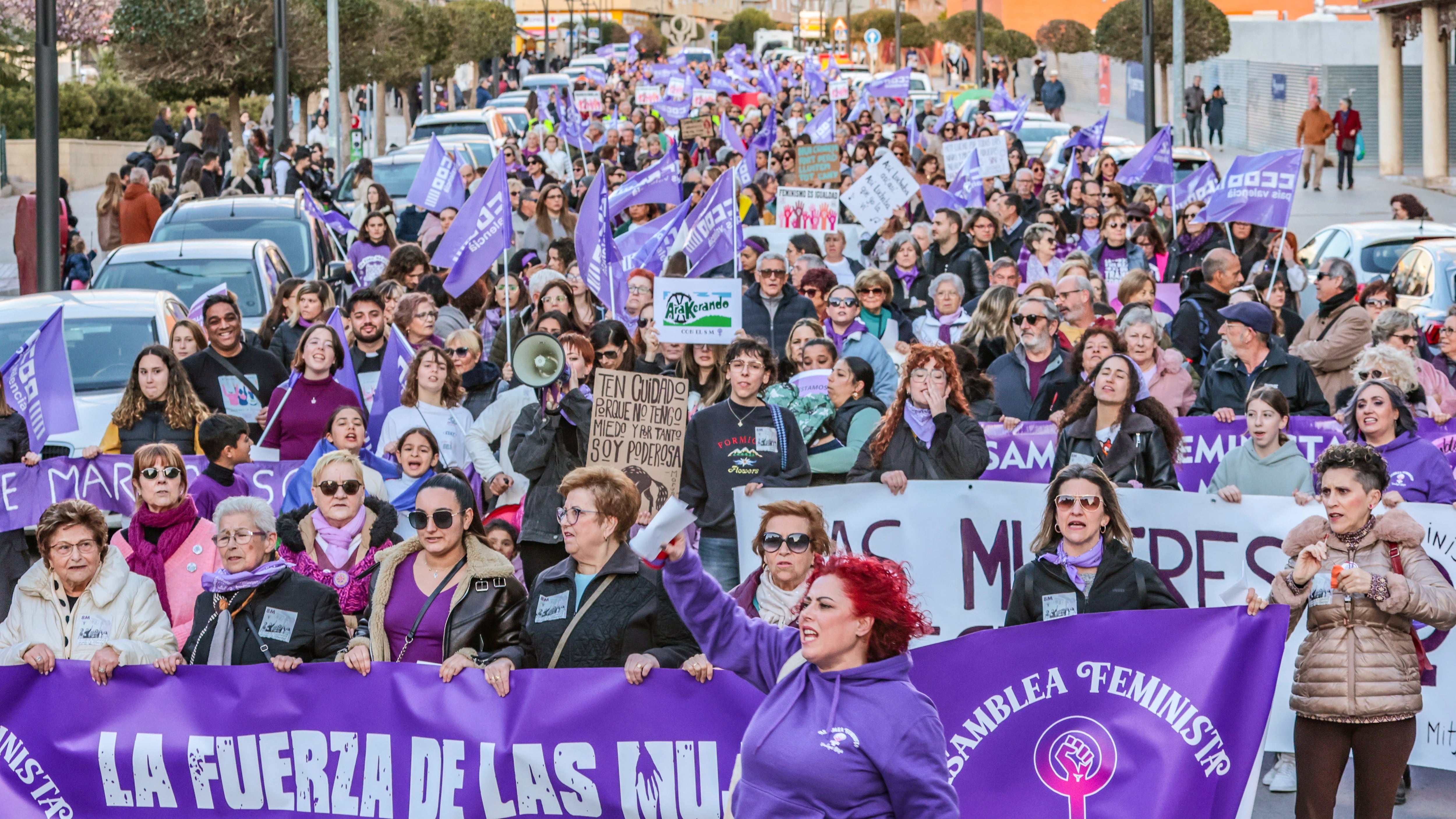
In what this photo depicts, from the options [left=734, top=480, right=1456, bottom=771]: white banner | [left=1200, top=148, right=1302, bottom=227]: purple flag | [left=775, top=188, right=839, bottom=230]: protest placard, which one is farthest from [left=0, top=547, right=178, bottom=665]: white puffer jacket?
[left=775, top=188, right=839, bottom=230]: protest placard

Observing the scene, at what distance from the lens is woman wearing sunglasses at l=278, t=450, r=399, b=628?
Answer: 7.12 meters

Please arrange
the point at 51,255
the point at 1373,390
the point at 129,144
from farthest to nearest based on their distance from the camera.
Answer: the point at 129,144
the point at 51,255
the point at 1373,390

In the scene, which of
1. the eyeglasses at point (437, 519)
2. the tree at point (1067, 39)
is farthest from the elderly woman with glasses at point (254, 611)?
the tree at point (1067, 39)

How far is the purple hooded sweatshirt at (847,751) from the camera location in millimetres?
4164

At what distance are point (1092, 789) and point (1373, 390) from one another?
2.35 m

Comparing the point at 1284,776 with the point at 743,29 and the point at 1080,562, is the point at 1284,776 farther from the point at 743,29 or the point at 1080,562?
the point at 743,29

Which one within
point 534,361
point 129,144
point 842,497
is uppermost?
point 129,144

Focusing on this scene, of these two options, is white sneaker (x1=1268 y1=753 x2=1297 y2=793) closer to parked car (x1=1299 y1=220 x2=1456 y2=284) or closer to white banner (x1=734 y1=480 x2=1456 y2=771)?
white banner (x1=734 y1=480 x2=1456 y2=771)

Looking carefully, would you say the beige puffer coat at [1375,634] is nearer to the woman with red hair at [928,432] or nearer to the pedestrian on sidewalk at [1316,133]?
the woman with red hair at [928,432]

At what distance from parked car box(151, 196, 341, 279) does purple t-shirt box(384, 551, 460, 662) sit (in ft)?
31.9

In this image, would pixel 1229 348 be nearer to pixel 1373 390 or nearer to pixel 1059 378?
pixel 1059 378

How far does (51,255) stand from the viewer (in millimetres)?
15844

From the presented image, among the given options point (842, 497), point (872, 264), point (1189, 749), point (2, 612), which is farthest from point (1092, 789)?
point (872, 264)

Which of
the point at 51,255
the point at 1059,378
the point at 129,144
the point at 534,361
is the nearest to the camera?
the point at 534,361
